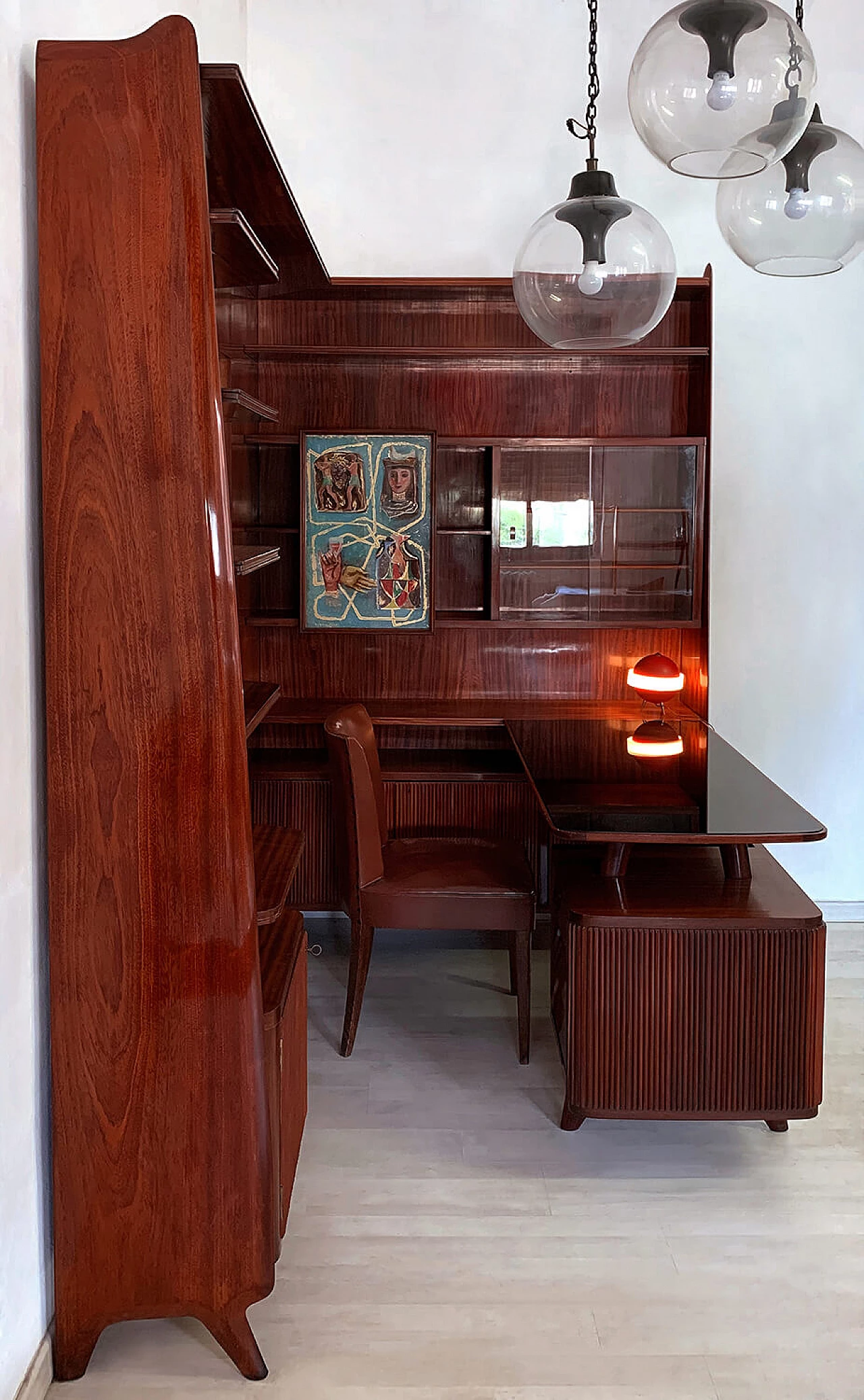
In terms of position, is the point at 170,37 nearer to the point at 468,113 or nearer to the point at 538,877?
the point at 468,113

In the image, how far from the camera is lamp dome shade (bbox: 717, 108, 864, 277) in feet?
5.17

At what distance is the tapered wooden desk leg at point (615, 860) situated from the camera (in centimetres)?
269

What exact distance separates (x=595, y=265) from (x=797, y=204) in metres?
0.39

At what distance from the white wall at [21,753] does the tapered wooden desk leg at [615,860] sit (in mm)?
1363

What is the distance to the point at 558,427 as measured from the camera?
13.3ft

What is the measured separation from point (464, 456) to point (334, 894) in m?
1.62

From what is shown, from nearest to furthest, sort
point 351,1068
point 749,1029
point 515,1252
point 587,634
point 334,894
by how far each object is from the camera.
Result: point 515,1252 → point 749,1029 → point 351,1068 → point 334,894 → point 587,634

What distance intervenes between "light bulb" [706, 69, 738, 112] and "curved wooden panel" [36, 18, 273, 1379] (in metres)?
0.82

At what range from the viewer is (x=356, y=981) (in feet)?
10.3

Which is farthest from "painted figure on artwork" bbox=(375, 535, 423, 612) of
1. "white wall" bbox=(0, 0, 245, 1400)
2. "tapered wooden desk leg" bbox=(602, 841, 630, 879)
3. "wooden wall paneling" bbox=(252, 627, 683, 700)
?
"white wall" bbox=(0, 0, 245, 1400)

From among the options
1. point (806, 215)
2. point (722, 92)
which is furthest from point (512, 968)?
point (722, 92)

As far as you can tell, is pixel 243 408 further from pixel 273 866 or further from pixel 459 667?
pixel 273 866

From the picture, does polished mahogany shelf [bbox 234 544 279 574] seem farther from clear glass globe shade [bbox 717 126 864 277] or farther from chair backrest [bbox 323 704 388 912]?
clear glass globe shade [bbox 717 126 864 277]

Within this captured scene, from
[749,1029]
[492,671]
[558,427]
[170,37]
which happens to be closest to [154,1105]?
[749,1029]
